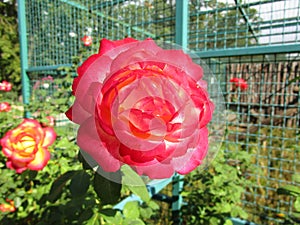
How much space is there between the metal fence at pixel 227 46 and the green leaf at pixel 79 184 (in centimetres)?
112

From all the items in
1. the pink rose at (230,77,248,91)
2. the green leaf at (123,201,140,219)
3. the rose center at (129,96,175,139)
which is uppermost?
the pink rose at (230,77,248,91)

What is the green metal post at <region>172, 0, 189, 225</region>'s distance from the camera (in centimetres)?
131

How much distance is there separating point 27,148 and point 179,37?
3.58 ft

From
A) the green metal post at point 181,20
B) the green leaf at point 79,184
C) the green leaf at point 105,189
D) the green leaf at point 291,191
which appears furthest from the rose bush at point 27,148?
the green metal post at point 181,20

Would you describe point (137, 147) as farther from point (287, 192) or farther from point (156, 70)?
point (287, 192)

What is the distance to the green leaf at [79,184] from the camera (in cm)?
44

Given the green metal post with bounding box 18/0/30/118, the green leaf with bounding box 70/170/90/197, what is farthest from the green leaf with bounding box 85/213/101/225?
the green metal post with bounding box 18/0/30/118

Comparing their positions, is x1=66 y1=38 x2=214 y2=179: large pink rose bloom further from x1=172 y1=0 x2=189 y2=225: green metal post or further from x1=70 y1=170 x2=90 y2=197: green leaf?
x1=172 y1=0 x2=189 y2=225: green metal post

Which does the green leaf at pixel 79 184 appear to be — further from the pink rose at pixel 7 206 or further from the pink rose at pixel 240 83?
the pink rose at pixel 240 83

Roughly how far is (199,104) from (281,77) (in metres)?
1.83

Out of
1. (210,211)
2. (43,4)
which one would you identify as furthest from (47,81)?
(210,211)

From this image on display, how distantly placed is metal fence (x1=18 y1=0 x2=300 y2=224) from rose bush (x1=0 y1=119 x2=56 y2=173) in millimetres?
1040

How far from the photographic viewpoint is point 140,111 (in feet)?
0.73

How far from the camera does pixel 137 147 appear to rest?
8.7 inches
